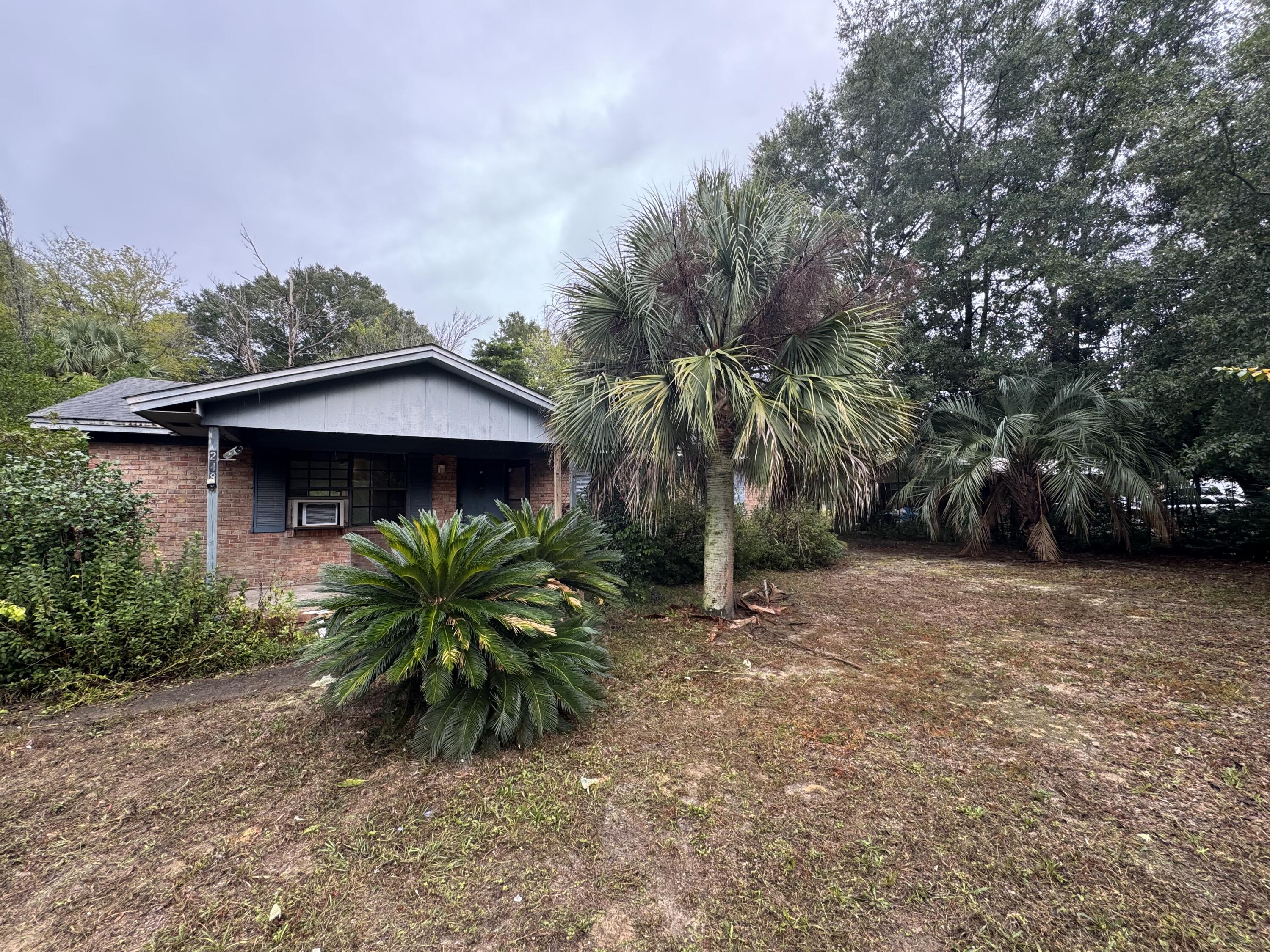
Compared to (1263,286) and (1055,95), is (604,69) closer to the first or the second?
(1055,95)

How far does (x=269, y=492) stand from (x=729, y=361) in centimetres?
724

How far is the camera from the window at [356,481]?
26.1ft

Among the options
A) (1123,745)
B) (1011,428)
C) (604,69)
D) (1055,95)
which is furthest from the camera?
(604,69)

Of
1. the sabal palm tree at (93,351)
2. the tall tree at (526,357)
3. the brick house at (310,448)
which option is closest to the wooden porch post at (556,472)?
the brick house at (310,448)

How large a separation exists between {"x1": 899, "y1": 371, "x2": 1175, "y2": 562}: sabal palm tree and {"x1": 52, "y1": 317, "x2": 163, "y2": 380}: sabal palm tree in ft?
70.5

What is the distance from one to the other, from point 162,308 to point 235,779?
26.5 metres

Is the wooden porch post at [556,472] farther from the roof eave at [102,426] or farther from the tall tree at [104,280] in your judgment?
the tall tree at [104,280]

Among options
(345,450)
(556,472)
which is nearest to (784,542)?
(556,472)

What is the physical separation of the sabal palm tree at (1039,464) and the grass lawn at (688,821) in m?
5.76

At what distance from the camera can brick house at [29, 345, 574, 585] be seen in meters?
5.74

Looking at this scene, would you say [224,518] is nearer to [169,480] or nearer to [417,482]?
[169,480]

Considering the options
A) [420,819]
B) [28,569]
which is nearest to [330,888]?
[420,819]

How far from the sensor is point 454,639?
2643 millimetres

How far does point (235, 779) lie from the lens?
2.60 m
